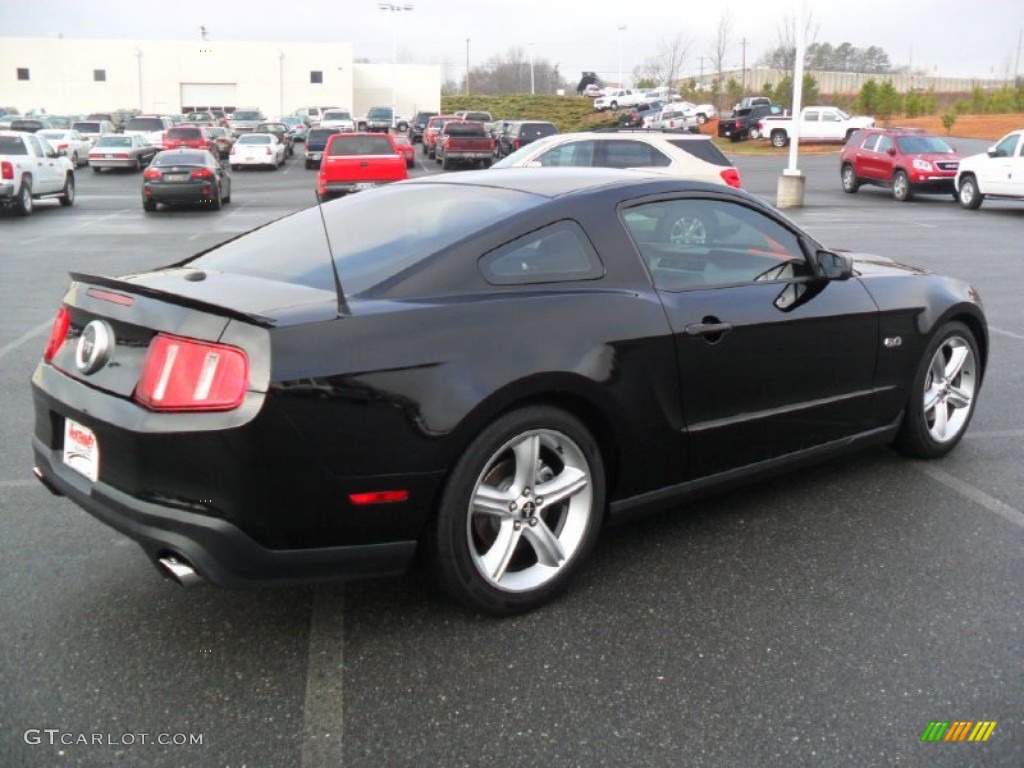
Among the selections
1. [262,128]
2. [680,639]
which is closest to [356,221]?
[680,639]

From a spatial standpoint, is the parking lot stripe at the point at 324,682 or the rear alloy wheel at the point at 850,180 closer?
the parking lot stripe at the point at 324,682

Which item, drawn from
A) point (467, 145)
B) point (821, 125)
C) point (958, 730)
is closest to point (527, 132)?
point (467, 145)

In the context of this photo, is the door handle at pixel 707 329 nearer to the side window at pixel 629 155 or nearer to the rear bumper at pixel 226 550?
the rear bumper at pixel 226 550

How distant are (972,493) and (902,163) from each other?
23383 millimetres

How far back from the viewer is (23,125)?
48.4 metres

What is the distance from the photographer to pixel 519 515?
11.9ft

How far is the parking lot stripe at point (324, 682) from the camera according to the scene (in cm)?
285

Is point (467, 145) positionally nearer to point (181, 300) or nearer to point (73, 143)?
point (73, 143)

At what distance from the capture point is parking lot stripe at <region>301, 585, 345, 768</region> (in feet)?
9.36

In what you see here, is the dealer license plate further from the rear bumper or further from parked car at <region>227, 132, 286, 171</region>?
parked car at <region>227, 132, 286, 171</region>

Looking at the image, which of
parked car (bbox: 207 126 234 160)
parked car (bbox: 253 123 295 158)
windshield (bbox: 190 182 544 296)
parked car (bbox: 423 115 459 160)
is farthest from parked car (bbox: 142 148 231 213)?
parked car (bbox: 253 123 295 158)

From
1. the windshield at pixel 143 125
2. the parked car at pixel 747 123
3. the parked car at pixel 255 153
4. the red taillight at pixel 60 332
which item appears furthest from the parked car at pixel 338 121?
the red taillight at pixel 60 332

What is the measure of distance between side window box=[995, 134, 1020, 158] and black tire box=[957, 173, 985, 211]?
91cm

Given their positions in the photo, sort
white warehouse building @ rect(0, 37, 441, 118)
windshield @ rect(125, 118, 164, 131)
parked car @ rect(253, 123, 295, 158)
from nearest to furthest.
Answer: windshield @ rect(125, 118, 164, 131)
parked car @ rect(253, 123, 295, 158)
white warehouse building @ rect(0, 37, 441, 118)
